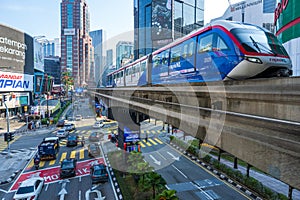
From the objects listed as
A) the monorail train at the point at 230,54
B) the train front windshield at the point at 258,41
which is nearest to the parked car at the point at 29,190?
the monorail train at the point at 230,54

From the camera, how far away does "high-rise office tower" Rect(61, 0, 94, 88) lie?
108 meters

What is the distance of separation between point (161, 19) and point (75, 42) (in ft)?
142

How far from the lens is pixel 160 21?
310 ft

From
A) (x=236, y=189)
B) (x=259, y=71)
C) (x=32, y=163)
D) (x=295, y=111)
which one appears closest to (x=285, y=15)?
(x=236, y=189)

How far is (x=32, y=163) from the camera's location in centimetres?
2081

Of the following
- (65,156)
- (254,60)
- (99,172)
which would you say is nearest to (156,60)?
(99,172)

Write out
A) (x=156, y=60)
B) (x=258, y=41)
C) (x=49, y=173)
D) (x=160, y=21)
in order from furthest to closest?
(x=160, y=21) < (x=49, y=173) < (x=156, y=60) < (x=258, y=41)

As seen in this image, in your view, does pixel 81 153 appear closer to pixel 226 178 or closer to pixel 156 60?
pixel 156 60

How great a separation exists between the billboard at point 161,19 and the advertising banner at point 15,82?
5860 centimetres

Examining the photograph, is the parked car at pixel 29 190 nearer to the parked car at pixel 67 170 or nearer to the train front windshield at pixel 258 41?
the parked car at pixel 67 170

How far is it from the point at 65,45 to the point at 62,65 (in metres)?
9.71

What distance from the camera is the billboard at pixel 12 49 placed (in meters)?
39.5

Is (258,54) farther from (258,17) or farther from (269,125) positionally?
(258,17)

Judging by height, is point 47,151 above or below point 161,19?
below
